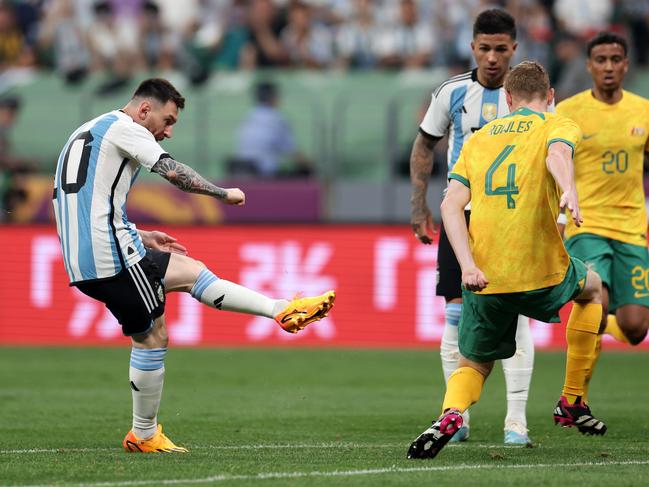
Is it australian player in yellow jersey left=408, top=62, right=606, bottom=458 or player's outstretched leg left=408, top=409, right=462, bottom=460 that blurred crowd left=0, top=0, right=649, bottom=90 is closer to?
australian player in yellow jersey left=408, top=62, right=606, bottom=458

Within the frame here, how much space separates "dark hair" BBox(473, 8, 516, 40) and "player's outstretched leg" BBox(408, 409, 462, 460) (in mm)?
2692

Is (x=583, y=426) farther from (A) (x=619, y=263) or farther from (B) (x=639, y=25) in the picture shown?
(B) (x=639, y=25)

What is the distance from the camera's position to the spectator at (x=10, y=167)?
17.7 m

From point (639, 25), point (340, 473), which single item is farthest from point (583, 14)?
point (340, 473)

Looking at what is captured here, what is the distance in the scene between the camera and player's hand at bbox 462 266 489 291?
6562mm

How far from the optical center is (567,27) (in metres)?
19.0

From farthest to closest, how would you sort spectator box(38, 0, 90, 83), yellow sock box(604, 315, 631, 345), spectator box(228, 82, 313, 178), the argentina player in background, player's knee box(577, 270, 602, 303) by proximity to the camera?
spectator box(38, 0, 90, 83) → spectator box(228, 82, 313, 178) → yellow sock box(604, 315, 631, 345) → the argentina player in background → player's knee box(577, 270, 602, 303)

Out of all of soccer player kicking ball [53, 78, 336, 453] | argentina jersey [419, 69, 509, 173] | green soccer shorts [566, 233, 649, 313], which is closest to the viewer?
soccer player kicking ball [53, 78, 336, 453]

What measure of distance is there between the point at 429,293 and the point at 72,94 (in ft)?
20.9

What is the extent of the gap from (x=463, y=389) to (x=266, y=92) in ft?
39.2

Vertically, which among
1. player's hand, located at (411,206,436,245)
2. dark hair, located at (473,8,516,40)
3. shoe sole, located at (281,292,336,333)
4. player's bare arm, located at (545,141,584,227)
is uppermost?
dark hair, located at (473,8,516,40)

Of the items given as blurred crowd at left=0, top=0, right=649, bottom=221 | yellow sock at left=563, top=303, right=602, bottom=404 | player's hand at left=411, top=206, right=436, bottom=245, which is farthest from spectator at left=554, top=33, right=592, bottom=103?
yellow sock at left=563, top=303, right=602, bottom=404

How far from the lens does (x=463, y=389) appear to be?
23.0 feet

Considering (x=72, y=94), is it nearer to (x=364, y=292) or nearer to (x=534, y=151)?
(x=364, y=292)
